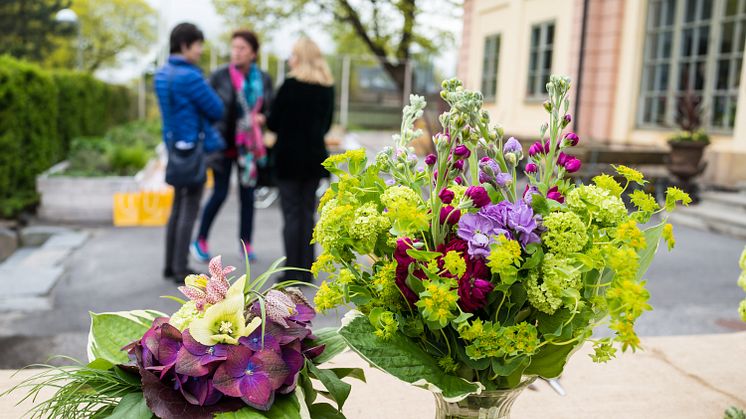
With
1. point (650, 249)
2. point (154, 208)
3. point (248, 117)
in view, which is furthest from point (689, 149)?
point (650, 249)

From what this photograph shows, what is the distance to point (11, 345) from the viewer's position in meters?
4.05

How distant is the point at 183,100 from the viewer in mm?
4887

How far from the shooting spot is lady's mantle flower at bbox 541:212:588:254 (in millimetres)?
976

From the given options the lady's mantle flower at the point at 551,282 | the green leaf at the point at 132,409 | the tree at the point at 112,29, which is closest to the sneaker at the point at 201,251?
the green leaf at the point at 132,409

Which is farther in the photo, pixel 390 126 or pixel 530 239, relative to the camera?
pixel 390 126

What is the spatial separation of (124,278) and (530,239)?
5.13 metres

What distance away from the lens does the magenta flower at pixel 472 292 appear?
3.26 feet

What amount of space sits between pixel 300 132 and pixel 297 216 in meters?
0.63

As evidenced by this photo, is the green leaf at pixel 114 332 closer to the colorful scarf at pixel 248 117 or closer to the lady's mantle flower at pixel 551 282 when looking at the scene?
the lady's mantle flower at pixel 551 282

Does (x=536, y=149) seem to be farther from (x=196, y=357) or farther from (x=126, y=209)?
(x=126, y=209)

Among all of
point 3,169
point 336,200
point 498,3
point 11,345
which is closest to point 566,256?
point 336,200

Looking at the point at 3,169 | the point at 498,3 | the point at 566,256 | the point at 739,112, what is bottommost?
the point at 3,169

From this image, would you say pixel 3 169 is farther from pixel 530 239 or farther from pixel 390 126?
pixel 390 126

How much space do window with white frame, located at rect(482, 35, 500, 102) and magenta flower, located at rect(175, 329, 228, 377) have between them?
16023 millimetres
